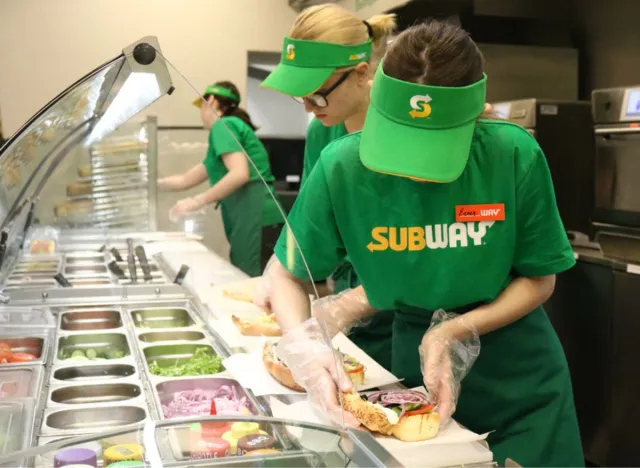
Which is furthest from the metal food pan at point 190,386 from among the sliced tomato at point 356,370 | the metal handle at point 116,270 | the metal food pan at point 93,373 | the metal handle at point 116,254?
the metal handle at point 116,254

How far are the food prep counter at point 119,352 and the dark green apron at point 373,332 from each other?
31 cm

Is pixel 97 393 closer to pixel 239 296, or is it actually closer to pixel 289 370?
pixel 289 370

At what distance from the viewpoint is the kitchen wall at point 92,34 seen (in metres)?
4.50

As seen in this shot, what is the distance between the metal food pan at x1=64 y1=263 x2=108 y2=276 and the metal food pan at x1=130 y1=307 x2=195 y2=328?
66cm

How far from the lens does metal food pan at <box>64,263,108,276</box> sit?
2824mm

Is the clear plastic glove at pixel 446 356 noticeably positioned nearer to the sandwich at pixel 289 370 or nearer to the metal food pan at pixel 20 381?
the sandwich at pixel 289 370

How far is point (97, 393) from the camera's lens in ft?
5.22

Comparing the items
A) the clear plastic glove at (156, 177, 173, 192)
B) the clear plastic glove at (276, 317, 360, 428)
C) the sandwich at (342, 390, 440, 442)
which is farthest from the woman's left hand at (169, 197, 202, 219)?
the sandwich at (342, 390, 440, 442)

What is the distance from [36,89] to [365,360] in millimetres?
3918

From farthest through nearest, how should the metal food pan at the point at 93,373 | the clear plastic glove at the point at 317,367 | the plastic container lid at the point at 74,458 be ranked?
the metal food pan at the point at 93,373, the clear plastic glove at the point at 317,367, the plastic container lid at the point at 74,458

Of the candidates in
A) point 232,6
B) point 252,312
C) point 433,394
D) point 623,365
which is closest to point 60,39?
point 232,6

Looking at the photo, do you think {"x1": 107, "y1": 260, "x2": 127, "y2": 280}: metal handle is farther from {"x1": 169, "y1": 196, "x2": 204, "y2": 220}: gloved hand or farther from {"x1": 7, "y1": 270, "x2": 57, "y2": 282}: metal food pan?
{"x1": 169, "y1": 196, "x2": 204, "y2": 220}: gloved hand

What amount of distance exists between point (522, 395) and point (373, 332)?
1.63ft

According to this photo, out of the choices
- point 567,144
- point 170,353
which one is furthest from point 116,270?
point 567,144
